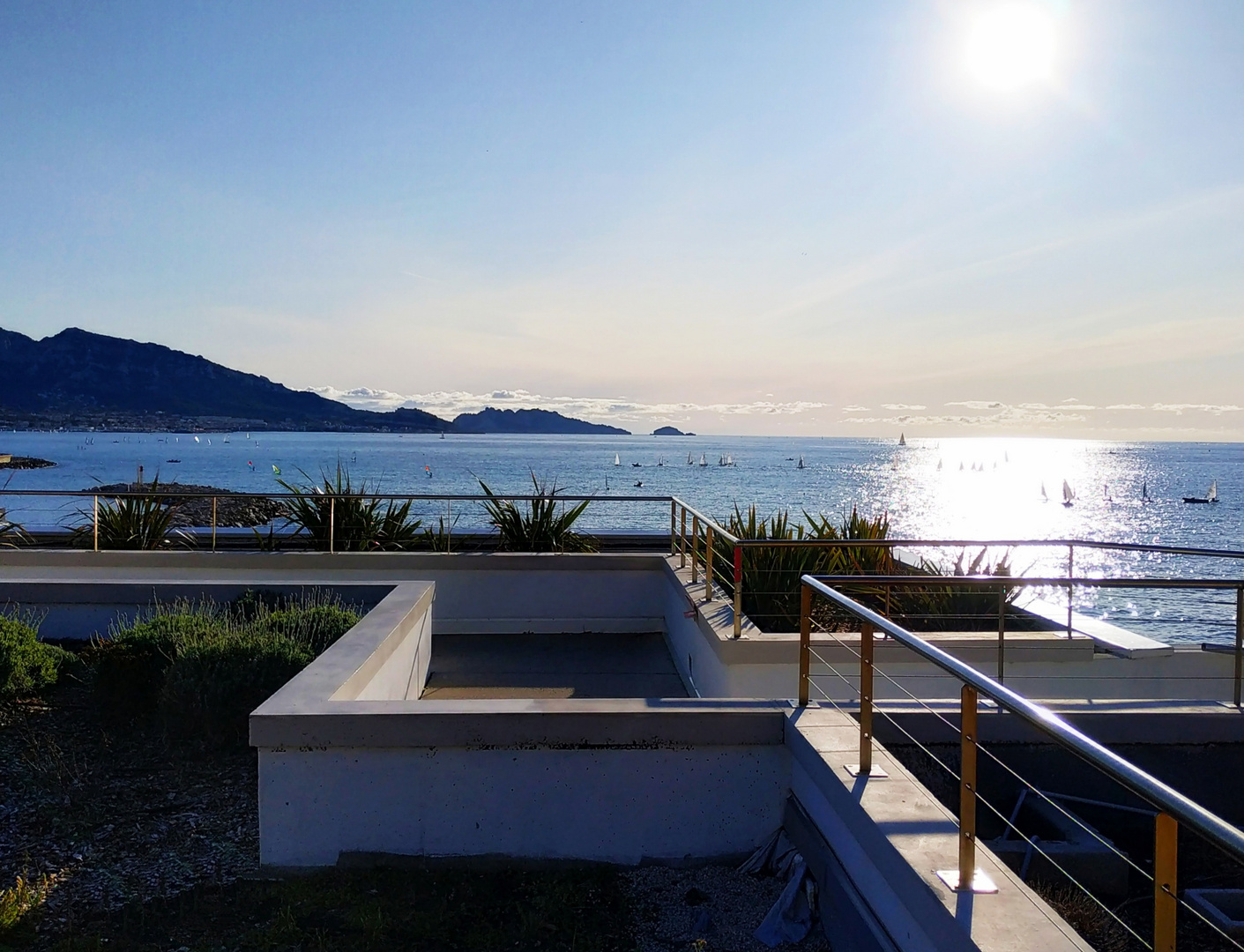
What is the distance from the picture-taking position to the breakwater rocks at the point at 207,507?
1013 centimetres

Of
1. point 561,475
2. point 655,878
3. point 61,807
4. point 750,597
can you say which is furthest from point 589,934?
point 561,475

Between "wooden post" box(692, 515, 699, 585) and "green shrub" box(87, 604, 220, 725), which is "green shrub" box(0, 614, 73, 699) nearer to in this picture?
"green shrub" box(87, 604, 220, 725)

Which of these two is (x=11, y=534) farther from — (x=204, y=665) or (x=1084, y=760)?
(x=1084, y=760)

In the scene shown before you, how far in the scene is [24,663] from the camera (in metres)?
5.83

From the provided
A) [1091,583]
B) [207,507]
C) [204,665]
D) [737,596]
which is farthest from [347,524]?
[207,507]

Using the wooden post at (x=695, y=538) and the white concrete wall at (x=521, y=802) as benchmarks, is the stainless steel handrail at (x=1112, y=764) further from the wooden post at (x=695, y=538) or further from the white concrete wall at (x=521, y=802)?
the wooden post at (x=695, y=538)

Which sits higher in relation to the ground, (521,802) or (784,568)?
(784,568)

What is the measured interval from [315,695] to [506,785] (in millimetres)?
1036

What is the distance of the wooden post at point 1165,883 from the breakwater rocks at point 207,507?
346 inches

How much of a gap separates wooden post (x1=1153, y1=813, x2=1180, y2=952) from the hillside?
163 metres

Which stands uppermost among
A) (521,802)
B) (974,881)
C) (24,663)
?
(974,881)

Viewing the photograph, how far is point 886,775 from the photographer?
346 centimetres

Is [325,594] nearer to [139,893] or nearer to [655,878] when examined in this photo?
[139,893]

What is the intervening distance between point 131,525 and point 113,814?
6875 mm
